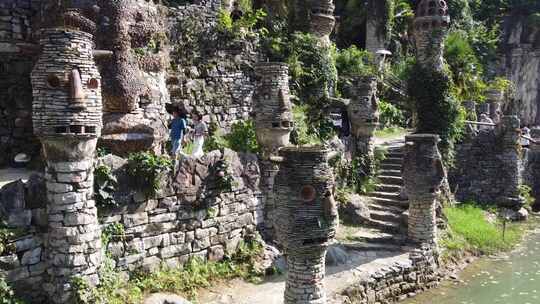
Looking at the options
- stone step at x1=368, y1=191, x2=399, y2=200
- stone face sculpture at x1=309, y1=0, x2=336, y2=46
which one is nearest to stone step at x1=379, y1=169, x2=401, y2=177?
stone step at x1=368, y1=191, x2=399, y2=200

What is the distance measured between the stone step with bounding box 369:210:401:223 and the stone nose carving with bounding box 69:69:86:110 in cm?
939

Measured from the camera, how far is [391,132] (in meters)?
21.5

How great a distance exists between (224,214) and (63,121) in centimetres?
425

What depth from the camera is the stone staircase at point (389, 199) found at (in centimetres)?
1373

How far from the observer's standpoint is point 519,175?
1997cm

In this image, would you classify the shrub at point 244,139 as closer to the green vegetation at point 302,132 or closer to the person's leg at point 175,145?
the person's leg at point 175,145

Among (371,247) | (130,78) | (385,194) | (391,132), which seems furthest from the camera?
(391,132)

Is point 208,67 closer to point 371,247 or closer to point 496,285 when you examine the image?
point 371,247

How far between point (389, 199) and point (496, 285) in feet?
12.1

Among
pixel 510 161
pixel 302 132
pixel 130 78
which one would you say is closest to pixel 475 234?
pixel 510 161

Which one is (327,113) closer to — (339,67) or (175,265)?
(339,67)

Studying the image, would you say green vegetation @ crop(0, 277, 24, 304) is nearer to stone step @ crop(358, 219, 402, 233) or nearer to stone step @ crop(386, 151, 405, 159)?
stone step @ crop(358, 219, 402, 233)

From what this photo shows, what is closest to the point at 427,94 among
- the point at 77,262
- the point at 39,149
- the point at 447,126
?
the point at 447,126

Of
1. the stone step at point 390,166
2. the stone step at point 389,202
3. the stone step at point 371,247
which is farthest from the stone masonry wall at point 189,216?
the stone step at point 390,166
